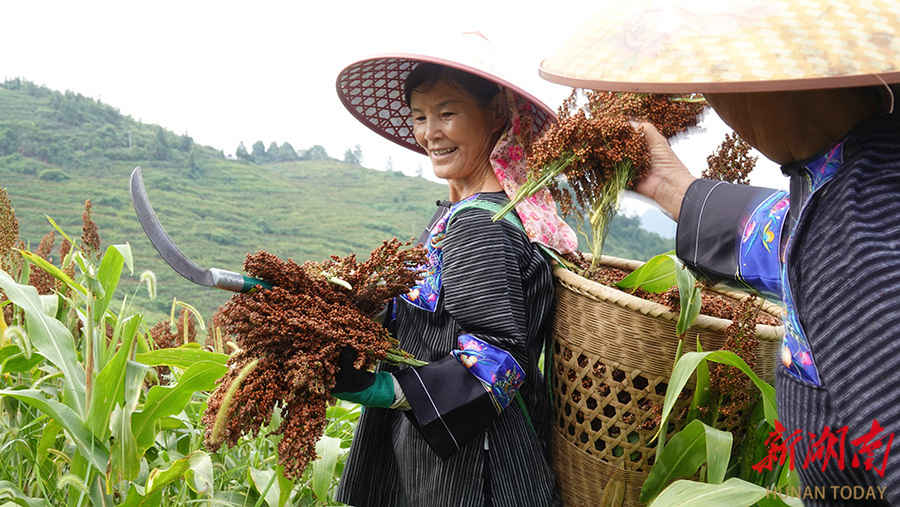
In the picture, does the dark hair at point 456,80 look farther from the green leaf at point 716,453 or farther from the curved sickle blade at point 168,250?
the green leaf at point 716,453

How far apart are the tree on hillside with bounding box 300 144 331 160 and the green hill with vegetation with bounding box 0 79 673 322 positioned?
0.69 m

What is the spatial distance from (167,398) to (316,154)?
19.5 metres

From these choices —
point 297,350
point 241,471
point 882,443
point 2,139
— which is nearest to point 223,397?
point 297,350

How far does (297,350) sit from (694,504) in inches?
33.5

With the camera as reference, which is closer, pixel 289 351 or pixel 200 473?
pixel 289 351

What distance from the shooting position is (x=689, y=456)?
5.35 ft

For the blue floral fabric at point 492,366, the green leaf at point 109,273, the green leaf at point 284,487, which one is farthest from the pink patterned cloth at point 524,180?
the green leaf at point 109,273

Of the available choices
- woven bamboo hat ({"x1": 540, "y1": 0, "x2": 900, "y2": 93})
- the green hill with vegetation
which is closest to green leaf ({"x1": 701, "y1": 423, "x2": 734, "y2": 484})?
woven bamboo hat ({"x1": 540, "y1": 0, "x2": 900, "y2": 93})

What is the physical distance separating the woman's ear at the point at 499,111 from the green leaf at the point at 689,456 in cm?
103

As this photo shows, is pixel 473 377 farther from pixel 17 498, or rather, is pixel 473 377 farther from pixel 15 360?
pixel 15 360

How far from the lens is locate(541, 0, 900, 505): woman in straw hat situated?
754 millimetres

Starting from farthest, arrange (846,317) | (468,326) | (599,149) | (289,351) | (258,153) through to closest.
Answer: (258,153)
(468,326)
(599,149)
(289,351)
(846,317)

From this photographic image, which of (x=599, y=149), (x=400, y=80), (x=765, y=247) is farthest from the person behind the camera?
(x=400, y=80)

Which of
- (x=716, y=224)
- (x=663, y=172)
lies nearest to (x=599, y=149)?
(x=663, y=172)
